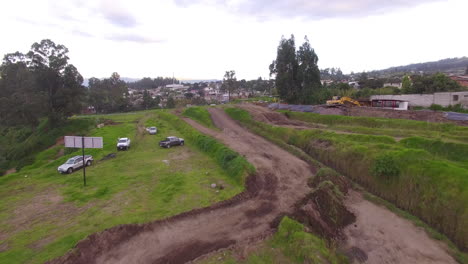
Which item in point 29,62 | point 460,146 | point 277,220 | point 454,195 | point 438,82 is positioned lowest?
point 277,220

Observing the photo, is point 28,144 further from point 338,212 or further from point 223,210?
point 338,212

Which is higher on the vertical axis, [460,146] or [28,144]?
[460,146]

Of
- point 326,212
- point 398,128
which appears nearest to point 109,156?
point 326,212

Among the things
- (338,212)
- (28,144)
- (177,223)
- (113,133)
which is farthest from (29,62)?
(338,212)

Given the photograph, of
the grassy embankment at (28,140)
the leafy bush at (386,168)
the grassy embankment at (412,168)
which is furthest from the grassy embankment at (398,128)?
the grassy embankment at (28,140)

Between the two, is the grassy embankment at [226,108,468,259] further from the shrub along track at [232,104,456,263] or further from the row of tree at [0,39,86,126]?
the row of tree at [0,39,86,126]
